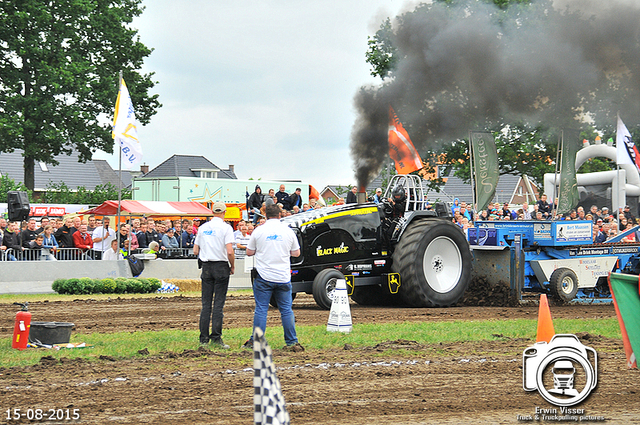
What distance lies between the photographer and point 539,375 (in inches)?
251

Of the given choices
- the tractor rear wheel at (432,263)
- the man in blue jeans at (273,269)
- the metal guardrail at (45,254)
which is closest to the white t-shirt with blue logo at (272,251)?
the man in blue jeans at (273,269)

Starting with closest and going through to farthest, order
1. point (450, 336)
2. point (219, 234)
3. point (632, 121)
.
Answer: point (219, 234), point (450, 336), point (632, 121)

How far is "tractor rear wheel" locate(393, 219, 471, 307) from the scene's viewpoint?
12648 millimetres

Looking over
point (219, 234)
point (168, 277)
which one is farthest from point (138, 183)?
point (219, 234)

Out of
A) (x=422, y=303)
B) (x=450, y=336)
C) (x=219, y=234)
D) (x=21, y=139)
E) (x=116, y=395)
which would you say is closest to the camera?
(x=116, y=395)

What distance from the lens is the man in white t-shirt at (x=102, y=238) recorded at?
18.3 meters

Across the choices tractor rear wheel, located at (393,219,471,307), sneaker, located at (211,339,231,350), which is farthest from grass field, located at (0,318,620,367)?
tractor rear wheel, located at (393,219,471,307)

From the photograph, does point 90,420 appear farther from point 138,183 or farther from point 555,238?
point 138,183

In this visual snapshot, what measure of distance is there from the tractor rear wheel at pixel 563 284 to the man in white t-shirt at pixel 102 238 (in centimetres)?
1071

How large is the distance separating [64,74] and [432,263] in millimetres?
23758

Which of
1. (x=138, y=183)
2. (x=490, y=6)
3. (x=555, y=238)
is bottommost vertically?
(x=555, y=238)

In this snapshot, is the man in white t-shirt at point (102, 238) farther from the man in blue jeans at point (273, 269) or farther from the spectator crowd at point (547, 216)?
the man in blue jeans at point (273, 269)

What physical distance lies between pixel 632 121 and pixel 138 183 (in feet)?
77.2

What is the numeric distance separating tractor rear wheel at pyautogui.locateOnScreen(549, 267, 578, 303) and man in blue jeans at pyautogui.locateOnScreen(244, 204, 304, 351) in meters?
6.92
